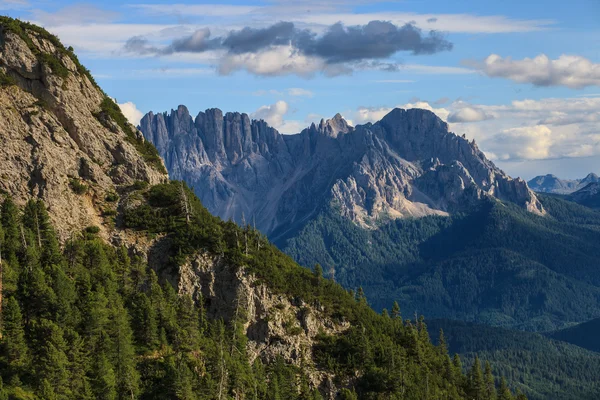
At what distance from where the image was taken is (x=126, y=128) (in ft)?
524

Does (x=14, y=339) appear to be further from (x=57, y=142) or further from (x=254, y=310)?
(x=57, y=142)

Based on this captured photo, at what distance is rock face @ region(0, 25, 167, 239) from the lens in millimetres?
129500

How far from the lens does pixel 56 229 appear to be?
126 metres

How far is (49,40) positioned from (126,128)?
2408 centimetres

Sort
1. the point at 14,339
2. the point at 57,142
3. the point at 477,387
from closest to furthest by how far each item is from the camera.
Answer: the point at 14,339, the point at 57,142, the point at 477,387

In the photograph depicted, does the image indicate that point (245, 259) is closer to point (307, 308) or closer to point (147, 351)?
point (307, 308)

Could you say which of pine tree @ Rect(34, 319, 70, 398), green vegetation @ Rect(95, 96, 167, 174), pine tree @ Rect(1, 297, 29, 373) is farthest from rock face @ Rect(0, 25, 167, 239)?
pine tree @ Rect(34, 319, 70, 398)

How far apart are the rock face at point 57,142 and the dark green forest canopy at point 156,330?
544 centimetres

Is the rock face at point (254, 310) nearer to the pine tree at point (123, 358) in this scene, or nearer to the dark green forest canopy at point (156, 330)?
the dark green forest canopy at point (156, 330)

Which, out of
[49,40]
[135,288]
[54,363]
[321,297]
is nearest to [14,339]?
[54,363]

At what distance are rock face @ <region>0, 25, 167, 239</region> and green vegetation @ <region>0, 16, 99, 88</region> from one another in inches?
15.3

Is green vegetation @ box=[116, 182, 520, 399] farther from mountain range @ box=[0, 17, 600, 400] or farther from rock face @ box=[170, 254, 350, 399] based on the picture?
rock face @ box=[170, 254, 350, 399]

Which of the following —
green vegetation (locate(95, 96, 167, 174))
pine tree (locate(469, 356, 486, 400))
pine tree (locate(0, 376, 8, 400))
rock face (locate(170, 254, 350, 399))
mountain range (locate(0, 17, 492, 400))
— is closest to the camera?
pine tree (locate(0, 376, 8, 400))

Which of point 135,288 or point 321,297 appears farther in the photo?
point 321,297
